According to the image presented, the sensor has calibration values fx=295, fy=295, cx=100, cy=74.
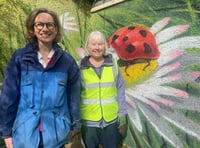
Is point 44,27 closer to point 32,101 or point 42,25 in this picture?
point 42,25

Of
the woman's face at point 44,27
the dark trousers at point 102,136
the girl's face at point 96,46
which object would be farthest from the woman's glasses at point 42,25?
the dark trousers at point 102,136

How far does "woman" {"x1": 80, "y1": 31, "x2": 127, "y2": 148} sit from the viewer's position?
2461mm

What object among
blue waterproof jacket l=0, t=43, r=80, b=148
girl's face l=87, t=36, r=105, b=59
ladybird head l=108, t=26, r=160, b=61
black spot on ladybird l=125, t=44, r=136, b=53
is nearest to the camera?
blue waterproof jacket l=0, t=43, r=80, b=148

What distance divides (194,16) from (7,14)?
7.23ft

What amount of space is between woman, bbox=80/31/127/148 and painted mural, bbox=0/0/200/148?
0.62m

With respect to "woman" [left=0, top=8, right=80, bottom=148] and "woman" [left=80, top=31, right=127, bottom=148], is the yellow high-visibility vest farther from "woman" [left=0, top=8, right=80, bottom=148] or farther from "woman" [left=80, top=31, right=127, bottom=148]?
"woman" [left=0, top=8, right=80, bottom=148]

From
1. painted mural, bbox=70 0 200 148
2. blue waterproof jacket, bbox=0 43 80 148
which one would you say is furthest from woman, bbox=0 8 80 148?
painted mural, bbox=70 0 200 148

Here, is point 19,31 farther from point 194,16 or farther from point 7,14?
point 194,16

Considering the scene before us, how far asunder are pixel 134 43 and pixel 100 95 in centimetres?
92

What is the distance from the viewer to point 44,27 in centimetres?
178

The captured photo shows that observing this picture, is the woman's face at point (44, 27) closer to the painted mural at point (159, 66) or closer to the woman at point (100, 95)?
the woman at point (100, 95)

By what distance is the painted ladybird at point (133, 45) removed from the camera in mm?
3035

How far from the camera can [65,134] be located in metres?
1.84

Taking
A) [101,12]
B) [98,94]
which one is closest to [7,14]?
[101,12]
